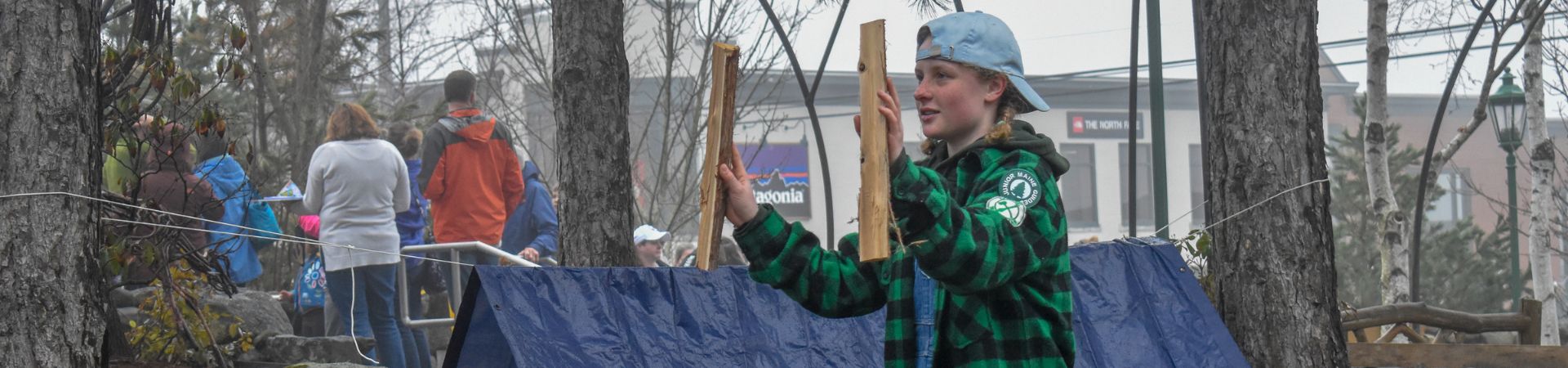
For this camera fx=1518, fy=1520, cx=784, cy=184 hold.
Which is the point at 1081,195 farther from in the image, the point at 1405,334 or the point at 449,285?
the point at 449,285

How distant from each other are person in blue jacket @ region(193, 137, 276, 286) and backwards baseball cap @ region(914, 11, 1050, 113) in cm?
560

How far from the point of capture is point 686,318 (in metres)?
5.09

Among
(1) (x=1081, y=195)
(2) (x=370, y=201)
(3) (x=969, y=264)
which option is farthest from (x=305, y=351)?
(1) (x=1081, y=195)

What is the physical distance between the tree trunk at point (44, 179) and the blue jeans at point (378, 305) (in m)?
2.82

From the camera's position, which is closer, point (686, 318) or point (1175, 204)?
point (686, 318)

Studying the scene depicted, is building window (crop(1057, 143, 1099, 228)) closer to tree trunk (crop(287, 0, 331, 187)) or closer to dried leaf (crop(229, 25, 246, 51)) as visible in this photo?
tree trunk (crop(287, 0, 331, 187))

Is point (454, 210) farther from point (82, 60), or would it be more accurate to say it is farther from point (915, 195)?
point (915, 195)

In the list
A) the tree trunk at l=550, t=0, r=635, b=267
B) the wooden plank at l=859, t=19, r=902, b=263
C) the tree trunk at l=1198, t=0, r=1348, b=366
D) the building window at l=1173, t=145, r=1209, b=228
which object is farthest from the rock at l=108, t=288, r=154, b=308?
the building window at l=1173, t=145, r=1209, b=228

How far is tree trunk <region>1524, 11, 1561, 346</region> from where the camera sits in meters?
14.3

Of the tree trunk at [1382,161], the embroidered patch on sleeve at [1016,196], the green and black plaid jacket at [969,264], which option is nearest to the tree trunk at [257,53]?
the tree trunk at [1382,161]

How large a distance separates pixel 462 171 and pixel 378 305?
1.14m

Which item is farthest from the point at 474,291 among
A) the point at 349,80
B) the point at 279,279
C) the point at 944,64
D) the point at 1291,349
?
the point at 349,80

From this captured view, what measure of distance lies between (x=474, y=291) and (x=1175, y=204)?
3471 centimetres

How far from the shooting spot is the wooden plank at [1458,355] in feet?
24.7
